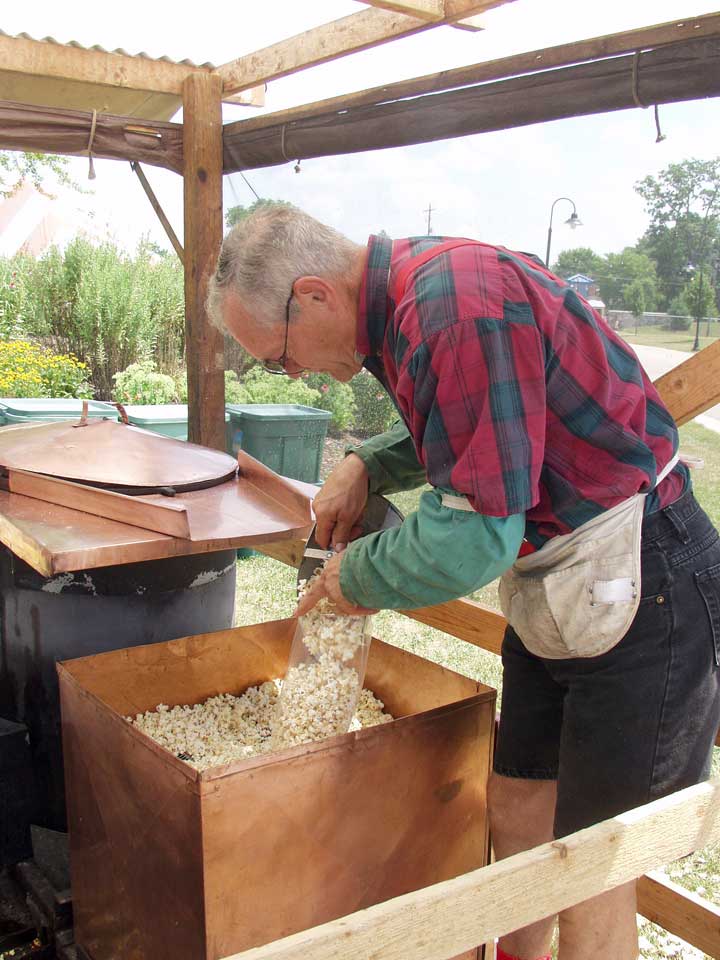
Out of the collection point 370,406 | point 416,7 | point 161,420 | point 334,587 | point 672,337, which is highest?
point 416,7

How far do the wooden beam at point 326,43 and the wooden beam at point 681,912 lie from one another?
264 centimetres

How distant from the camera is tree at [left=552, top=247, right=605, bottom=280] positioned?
20.3 ft

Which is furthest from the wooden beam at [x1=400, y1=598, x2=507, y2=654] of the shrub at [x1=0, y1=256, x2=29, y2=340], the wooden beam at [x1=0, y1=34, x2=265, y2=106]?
the shrub at [x1=0, y1=256, x2=29, y2=340]

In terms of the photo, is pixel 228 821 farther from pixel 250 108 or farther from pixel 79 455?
pixel 250 108

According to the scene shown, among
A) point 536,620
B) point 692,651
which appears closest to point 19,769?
point 536,620

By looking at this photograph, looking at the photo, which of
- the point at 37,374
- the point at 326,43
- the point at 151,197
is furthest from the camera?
the point at 37,374

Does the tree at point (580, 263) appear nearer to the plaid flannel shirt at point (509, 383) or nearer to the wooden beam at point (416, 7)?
the wooden beam at point (416, 7)

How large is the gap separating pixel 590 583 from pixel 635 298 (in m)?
4.68

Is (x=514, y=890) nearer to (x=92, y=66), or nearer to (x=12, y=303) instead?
(x=92, y=66)

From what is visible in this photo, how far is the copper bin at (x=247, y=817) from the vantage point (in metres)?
1.71

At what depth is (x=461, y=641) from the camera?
546 centimetres

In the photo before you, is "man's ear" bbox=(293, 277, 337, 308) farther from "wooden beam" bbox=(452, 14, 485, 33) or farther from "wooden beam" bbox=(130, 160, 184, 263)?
"wooden beam" bbox=(130, 160, 184, 263)

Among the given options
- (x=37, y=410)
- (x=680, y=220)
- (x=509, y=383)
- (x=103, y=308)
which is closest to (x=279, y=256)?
(x=509, y=383)

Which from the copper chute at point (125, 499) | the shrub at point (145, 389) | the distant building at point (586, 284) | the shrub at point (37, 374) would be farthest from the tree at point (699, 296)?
the shrub at point (37, 374)
